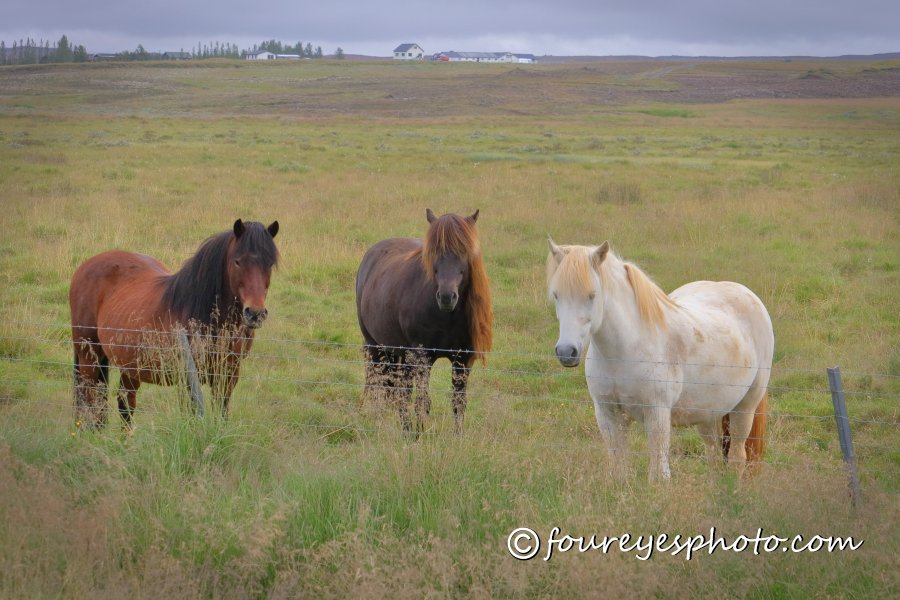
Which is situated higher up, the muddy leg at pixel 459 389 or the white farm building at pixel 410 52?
the white farm building at pixel 410 52

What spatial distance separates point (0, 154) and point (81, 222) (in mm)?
12346

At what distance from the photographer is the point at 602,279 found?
4734 millimetres

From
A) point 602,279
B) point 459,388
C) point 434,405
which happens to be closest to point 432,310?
point 459,388

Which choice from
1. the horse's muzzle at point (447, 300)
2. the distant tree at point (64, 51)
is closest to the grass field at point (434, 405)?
the horse's muzzle at point (447, 300)

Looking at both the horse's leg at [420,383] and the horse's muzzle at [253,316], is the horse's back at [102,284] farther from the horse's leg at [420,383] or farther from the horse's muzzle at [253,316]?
the horse's leg at [420,383]

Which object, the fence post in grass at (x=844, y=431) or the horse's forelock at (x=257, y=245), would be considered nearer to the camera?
the fence post in grass at (x=844, y=431)

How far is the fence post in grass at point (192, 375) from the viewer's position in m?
4.99

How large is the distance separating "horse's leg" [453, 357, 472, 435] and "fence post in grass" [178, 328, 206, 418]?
1.72 m

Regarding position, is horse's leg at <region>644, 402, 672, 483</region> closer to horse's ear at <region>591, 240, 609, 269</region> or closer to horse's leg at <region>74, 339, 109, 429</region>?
horse's ear at <region>591, 240, 609, 269</region>

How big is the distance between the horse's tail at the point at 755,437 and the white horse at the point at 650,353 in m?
0.01

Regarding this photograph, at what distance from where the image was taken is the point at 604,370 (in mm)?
4887

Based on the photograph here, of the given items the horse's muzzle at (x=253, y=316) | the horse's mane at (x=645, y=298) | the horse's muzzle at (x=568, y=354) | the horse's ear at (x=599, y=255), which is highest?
the horse's ear at (x=599, y=255)

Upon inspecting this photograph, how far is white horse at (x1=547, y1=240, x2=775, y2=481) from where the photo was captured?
180 inches

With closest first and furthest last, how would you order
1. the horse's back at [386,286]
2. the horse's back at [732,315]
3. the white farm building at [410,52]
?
the horse's back at [732,315]
the horse's back at [386,286]
the white farm building at [410,52]
